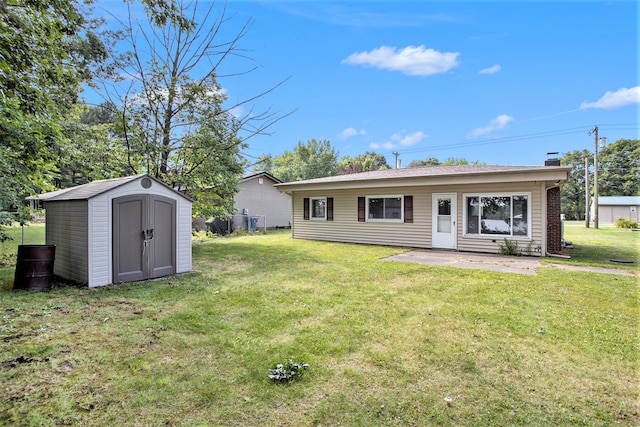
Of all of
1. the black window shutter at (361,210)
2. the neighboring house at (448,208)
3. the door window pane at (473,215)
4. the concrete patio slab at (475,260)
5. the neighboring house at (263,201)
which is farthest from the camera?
the neighboring house at (263,201)

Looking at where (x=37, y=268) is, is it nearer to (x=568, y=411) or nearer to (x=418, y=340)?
(x=418, y=340)

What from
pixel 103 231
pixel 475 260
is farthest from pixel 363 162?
pixel 103 231

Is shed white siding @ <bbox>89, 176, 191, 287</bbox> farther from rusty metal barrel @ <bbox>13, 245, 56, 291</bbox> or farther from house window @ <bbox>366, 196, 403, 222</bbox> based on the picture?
house window @ <bbox>366, 196, 403, 222</bbox>

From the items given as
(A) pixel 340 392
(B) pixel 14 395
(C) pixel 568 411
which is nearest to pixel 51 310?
(B) pixel 14 395

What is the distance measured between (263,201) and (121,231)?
1399 centimetres

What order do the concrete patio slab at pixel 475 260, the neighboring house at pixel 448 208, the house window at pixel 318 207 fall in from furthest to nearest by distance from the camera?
the house window at pixel 318 207
the neighboring house at pixel 448 208
the concrete patio slab at pixel 475 260

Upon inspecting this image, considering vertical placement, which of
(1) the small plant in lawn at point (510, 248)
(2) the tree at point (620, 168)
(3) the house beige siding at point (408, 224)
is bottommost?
(1) the small plant in lawn at point (510, 248)

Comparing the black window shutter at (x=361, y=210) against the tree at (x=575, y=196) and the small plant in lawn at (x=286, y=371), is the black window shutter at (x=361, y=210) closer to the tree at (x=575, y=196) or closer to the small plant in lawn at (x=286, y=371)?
the small plant in lawn at (x=286, y=371)

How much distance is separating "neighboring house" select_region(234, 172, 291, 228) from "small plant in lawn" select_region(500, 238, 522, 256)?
11838 mm

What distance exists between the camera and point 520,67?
13.7 meters

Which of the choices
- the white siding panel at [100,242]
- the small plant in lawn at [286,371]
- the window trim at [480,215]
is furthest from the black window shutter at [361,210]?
the small plant in lawn at [286,371]

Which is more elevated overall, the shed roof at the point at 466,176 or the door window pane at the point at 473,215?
the shed roof at the point at 466,176

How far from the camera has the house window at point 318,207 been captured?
12883 mm

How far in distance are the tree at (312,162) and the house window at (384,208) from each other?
25934mm
